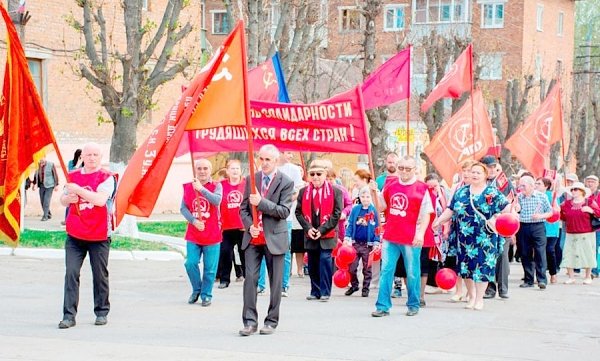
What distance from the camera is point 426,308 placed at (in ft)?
43.4

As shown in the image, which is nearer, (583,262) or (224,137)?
(224,137)

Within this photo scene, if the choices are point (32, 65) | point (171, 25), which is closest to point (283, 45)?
point (32, 65)

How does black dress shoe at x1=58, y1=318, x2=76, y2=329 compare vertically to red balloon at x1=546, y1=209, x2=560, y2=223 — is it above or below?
below

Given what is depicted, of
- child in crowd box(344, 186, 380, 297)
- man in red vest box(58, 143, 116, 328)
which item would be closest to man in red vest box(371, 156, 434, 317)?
child in crowd box(344, 186, 380, 297)

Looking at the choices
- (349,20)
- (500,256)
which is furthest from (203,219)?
(349,20)

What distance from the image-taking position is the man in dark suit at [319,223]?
45.5 ft

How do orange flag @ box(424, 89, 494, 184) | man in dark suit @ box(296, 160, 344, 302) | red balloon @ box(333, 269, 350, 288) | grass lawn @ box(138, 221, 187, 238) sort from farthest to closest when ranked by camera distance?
grass lawn @ box(138, 221, 187, 238) < orange flag @ box(424, 89, 494, 184) < red balloon @ box(333, 269, 350, 288) < man in dark suit @ box(296, 160, 344, 302)

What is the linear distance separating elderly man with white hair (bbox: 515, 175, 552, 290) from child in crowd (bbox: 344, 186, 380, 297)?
274 cm

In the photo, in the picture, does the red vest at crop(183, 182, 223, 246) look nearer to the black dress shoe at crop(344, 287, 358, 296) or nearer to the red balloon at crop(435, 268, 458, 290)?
the black dress shoe at crop(344, 287, 358, 296)

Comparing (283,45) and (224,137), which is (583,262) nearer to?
(224,137)

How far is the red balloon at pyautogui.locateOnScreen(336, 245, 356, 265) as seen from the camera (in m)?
Result: 13.9

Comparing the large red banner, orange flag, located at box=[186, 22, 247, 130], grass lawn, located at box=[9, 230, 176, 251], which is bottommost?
grass lawn, located at box=[9, 230, 176, 251]

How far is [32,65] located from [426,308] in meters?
19.2

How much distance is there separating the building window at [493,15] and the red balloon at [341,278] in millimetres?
45304
